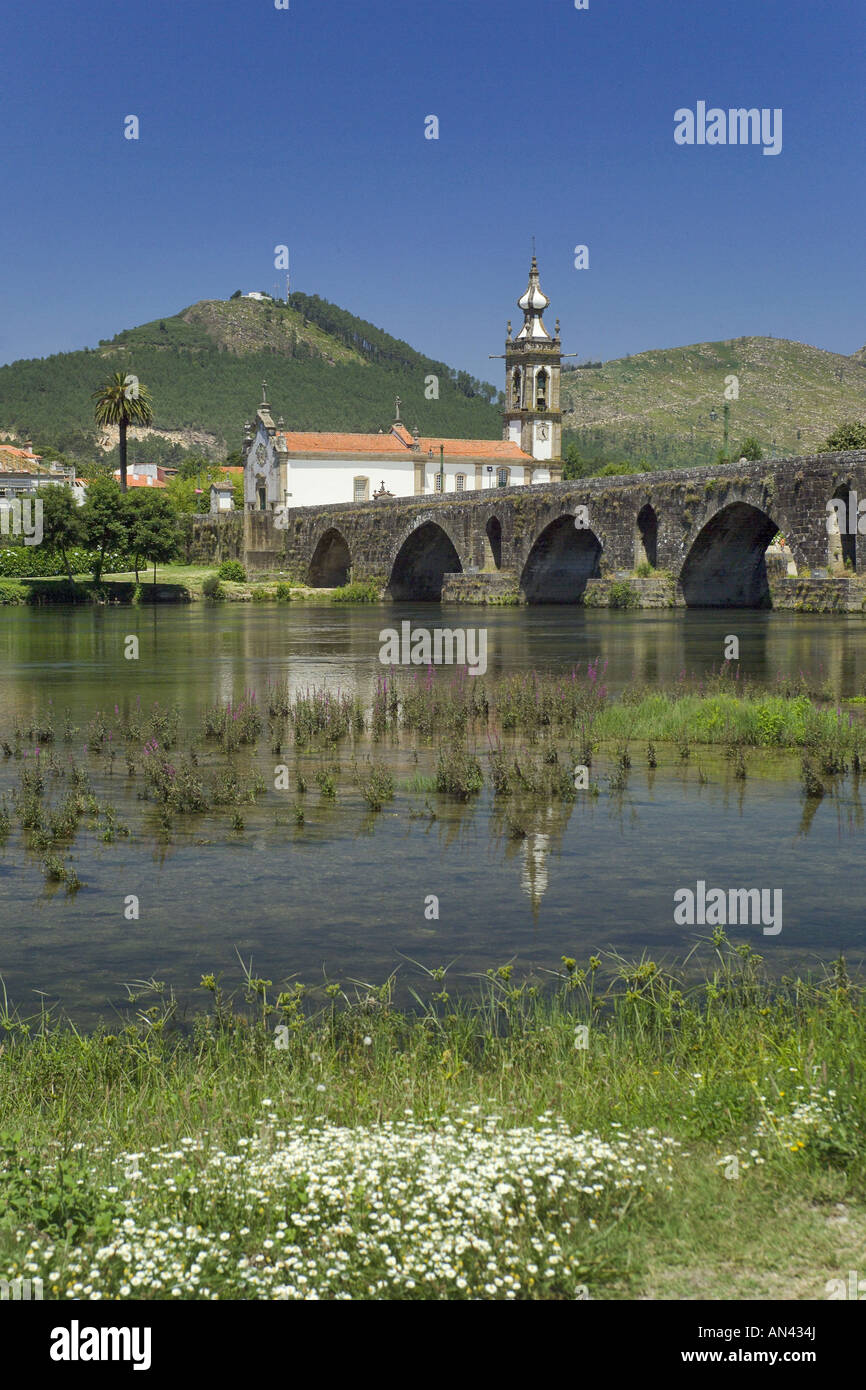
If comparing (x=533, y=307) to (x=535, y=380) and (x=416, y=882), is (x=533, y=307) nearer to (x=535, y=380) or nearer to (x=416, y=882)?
(x=535, y=380)

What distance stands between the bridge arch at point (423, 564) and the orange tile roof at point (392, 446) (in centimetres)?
2221

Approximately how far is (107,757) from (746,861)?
8.13 meters

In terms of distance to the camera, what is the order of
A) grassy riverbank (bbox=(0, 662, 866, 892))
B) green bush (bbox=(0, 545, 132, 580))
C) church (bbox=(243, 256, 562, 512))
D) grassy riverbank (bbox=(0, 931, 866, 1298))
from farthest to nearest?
church (bbox=(243, 256, 562, 512)), green bush (bbox=(0, 545, 132, 580)), grassy riverbank (bbox=(0, 662, 866, 892)), grassy riverbank (bbox=(0, 931, 866, 1298))

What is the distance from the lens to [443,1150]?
4621 mm

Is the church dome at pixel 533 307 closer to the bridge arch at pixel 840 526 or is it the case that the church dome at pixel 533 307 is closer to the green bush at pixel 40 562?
the green bush at pixel 40 562

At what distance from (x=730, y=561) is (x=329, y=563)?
142ft

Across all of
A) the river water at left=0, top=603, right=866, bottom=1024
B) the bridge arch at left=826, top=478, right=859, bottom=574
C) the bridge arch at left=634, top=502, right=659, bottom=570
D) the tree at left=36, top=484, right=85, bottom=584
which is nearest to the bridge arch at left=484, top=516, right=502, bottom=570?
the bridge arch at left=634, top=502, right=659, bottom=570

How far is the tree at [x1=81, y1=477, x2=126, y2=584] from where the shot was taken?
67000 millimetres

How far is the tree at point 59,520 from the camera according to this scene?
65.8 m

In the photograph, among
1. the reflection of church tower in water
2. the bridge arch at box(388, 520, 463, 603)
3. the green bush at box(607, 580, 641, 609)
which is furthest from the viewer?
the bridge arch at box(388, 520, 463, 603)

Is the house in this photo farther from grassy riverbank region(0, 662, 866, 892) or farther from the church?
grassy riverbank region(0, 662, 866, 892)

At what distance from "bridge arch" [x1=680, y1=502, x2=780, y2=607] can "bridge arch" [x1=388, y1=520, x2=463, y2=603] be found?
2303 centimetres

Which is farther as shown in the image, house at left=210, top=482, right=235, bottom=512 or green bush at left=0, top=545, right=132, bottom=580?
house at left=210, top=482, right=235, bottom=512
